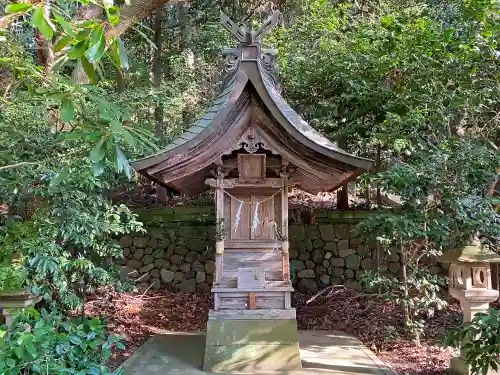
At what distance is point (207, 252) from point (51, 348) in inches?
229

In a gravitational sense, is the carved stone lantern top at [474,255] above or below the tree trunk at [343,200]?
below

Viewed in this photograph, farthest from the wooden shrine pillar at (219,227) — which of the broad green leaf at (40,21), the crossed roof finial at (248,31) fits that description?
the broad green leaf at (40,21)

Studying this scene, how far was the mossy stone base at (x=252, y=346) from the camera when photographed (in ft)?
14.4

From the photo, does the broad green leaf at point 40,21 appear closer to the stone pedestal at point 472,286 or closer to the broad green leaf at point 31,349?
the broad green leaf at point 31,349

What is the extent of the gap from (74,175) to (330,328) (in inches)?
181

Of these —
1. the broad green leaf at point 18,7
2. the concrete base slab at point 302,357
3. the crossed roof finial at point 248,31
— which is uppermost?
the crossed roof finial at point 248,31

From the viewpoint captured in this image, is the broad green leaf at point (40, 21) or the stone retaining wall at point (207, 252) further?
the stone retaining wall at point (207, 252)

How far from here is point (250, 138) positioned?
14.6 ft

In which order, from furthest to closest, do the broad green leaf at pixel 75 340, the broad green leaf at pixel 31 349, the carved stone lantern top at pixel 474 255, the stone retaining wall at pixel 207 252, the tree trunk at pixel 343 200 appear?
the tree trunk at pixel 343 200 < the stone retaining wall at pixel 207 252 < the carved stone lantern top at pixel 474 255 < the broad green leaf at pixel 75 340 < the broad green leaf at pixel 31 349

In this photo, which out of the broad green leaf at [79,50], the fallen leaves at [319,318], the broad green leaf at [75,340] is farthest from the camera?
the fallen leaves at [319,318]

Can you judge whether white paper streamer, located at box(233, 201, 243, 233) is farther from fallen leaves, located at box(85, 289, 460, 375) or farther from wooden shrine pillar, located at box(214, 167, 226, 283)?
fallen leaves, located at box(85, 289, 460, 375)

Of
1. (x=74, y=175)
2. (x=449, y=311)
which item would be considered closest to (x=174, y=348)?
(x=74, y=175)

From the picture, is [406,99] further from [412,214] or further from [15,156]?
[15,156]

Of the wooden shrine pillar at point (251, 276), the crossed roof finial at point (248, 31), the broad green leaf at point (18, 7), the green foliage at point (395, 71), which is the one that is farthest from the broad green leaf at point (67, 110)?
the green foliage at point (395, 71)
